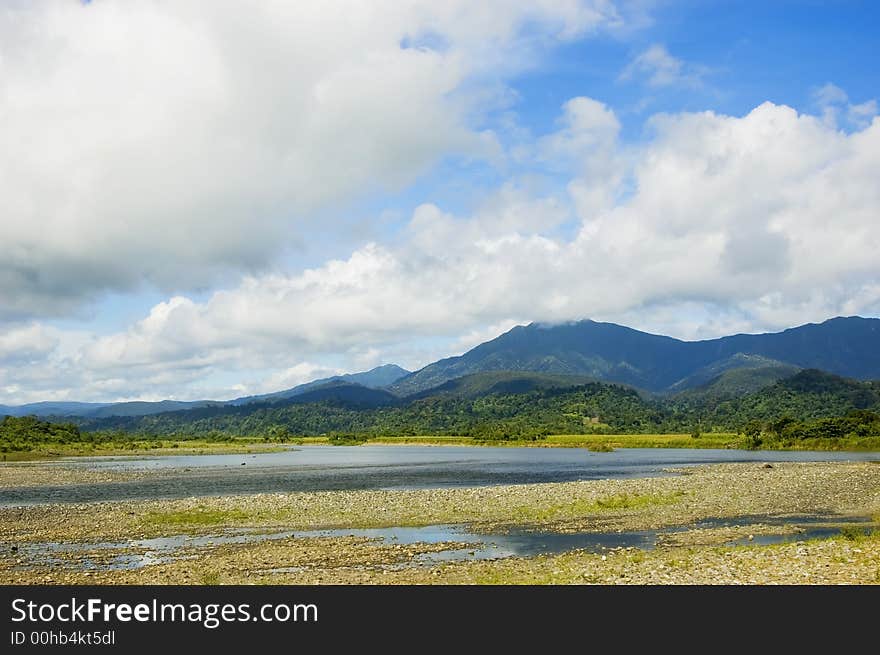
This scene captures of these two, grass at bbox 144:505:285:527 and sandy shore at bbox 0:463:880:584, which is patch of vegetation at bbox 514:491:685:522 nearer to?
sandy shore at bbox 0:463:880:584

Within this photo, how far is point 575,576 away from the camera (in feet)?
93.9

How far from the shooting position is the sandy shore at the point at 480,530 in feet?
97.3

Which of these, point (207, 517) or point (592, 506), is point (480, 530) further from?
point (207, 517)

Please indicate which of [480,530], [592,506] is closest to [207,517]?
[480,530]

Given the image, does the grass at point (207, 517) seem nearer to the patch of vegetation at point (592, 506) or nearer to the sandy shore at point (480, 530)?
the sandy shore at point (480, 530)

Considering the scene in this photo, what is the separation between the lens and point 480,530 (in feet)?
151

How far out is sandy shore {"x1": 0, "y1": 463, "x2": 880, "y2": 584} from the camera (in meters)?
29.7

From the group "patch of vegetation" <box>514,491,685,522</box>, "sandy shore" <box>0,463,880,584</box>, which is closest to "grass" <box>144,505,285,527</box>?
"sandy shore" <box>0,463,880,584</box>

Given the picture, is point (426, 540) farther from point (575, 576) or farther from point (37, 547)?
point (37, 547)

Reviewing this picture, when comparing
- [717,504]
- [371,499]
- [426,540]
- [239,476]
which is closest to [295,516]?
[371,499]

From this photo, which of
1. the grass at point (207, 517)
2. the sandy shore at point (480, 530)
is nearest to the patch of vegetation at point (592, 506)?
the sandy shore at point (480, 530)

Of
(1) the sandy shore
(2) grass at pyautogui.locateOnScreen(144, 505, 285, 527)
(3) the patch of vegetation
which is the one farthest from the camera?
(2) grass at pyautogui.locateOnScreen(144, 505, 285, 527)
